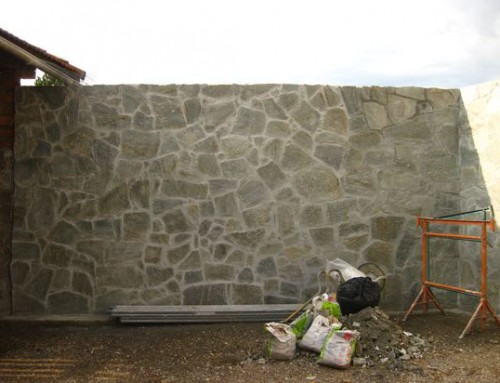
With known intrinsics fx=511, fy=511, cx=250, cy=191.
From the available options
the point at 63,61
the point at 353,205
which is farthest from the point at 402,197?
the point at 63,61

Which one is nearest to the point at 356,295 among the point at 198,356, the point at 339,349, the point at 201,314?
the point at 339,349

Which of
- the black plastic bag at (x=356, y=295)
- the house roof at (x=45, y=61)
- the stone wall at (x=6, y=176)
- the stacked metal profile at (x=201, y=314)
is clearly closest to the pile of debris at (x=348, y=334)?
the black plastic bag at (x=356, y=295)

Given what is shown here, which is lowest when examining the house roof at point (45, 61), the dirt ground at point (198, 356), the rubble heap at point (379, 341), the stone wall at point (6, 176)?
the dirt ground at point (198, 356)

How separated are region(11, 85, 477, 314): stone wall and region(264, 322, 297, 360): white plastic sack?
1.53 meters

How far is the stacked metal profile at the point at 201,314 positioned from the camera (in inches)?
245

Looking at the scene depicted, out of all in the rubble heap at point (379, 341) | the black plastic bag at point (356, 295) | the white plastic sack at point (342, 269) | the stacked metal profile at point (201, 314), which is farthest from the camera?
the stacked metal profile at point (201, 314)

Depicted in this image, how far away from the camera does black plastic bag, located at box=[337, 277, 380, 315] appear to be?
539 cm

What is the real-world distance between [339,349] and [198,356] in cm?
143

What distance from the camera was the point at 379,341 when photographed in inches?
201

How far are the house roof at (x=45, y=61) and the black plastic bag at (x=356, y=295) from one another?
13.4 ft

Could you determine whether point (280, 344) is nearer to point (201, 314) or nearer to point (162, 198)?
point (201, 314)

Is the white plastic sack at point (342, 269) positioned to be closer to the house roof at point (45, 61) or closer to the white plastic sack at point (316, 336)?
the white plastic sack at point (316, 336)

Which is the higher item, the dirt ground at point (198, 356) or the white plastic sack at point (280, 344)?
the white plastic sack at point (280, 344)

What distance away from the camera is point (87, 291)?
Result: 21.5ft
